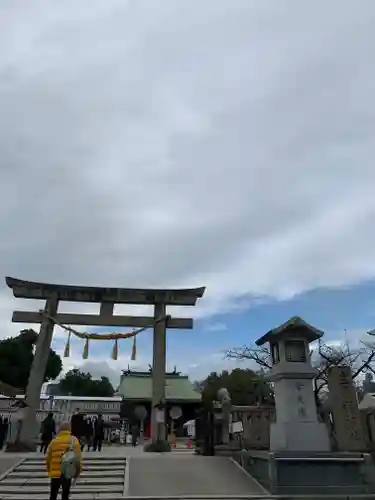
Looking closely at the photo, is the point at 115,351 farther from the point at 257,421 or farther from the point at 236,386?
the point at 236,386

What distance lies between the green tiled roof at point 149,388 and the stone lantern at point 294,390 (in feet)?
79.3

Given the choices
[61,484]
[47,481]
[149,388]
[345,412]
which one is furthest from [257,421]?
[149,388]

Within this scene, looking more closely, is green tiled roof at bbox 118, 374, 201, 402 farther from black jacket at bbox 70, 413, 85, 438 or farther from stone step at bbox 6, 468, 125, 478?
stone step at bbox 6, 468, 125, 478

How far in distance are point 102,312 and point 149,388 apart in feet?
68.7

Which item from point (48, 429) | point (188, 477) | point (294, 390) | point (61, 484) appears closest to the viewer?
point (61, 484)

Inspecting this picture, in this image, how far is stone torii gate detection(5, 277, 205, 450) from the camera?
1917 cm

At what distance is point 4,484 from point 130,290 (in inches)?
397

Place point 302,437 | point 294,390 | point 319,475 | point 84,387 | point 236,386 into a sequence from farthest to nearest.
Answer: point 84,387, point 236,386, point 294,390, point 302,437, point 319,475

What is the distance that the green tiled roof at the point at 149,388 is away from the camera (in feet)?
120

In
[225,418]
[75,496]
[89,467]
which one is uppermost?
[225,418]

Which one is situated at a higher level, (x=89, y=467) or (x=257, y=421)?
(x=257, y=421)

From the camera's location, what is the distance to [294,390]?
41.0ft

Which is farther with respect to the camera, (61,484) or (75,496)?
(75,496)

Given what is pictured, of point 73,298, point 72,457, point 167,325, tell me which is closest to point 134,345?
point 167,325
